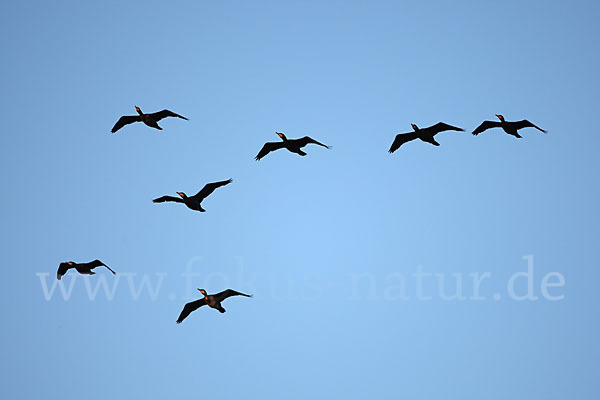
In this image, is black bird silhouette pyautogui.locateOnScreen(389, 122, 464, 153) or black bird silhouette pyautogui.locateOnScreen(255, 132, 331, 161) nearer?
black bird silhouette pyautogui.locateOnScreen(389, 122, 464, 153)

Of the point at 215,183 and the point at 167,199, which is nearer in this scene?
the point at 215,183

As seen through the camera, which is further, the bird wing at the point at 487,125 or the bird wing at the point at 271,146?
the bird wing at the point at 487,125

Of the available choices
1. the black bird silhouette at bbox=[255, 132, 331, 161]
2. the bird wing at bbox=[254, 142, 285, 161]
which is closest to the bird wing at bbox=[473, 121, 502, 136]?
the black bird silhouette at bbox=[255, 132, 331, 161]

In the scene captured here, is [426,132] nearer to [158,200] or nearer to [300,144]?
[300,144]

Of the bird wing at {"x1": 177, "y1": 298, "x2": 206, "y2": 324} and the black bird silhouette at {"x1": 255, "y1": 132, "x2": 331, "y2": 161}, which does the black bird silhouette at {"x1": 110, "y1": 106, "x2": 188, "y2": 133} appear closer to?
the black bird silhouette at {"x1": 255, "y1": 132, "x2": 331, "y2": 161}

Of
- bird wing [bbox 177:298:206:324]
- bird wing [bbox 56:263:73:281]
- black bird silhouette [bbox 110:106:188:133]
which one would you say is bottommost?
bird wing [bbox 177:298:206:324]

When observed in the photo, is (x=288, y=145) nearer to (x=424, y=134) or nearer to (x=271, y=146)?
(x=271, y=146)

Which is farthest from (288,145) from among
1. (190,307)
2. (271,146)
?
(190,307)

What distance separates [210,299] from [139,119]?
322 inches

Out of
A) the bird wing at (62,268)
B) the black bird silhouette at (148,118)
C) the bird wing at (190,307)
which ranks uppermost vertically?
the black bird silhouette at (148,118)

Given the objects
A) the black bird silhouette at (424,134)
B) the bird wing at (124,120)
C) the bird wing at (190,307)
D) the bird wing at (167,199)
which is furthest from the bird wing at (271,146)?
the bird wing at (190,307)

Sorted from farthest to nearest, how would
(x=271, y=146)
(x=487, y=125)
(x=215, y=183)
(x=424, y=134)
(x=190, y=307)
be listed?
(x=487, y=125) → (x=271, y=146) → (x=424, y=134) → (x=190, y=307) → (x=215, y=183)

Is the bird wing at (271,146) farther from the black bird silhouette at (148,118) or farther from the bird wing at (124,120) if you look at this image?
the bird wing at (124,120)

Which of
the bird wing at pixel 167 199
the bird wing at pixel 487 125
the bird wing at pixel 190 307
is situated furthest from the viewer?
the bird wing at pixel 487 125
